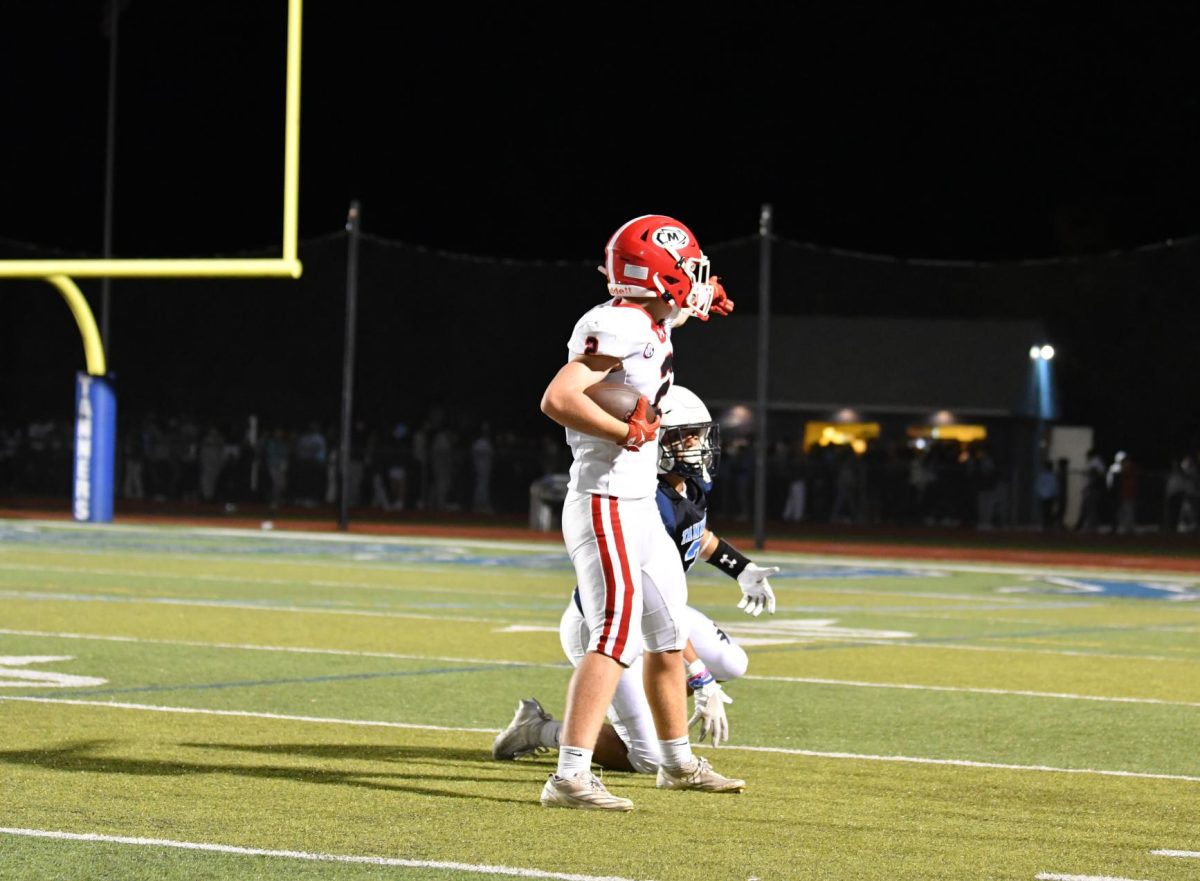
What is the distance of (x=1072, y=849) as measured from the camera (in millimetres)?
5734

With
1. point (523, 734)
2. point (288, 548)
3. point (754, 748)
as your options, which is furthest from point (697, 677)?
point (288, 548)

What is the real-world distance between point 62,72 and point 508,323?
10.6m

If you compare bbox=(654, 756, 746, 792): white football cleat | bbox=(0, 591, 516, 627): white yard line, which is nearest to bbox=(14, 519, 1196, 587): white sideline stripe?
bbox=(0, 591, 516, 627): white yard line

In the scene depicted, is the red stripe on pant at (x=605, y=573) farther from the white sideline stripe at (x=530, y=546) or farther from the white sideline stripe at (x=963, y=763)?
the white sideline stripe at (x=530, y=546)

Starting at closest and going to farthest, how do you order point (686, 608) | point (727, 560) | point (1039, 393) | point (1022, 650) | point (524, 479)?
1. point (686, 608)
2. point (727, 560)
3. point (1022, 650)
4. point (524, 479)
5. point (1039, 393)

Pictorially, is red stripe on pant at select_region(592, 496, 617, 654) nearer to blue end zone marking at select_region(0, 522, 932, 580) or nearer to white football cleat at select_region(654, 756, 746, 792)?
white football cleat at select_region(654, 756, 746, 792)

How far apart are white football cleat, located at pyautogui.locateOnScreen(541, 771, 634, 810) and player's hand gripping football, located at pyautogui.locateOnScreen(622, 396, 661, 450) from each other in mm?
981

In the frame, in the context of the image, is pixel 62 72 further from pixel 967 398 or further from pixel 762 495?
pixel 762 495

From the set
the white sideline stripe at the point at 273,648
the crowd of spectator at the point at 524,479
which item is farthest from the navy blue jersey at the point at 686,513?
the crowd of spectator at the point at 524,479

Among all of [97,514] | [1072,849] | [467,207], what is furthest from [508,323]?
[1072,849]

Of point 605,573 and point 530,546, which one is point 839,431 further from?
point 605,573

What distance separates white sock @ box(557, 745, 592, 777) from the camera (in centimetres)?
620

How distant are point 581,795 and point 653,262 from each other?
158cm

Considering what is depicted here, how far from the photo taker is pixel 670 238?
6352mm
